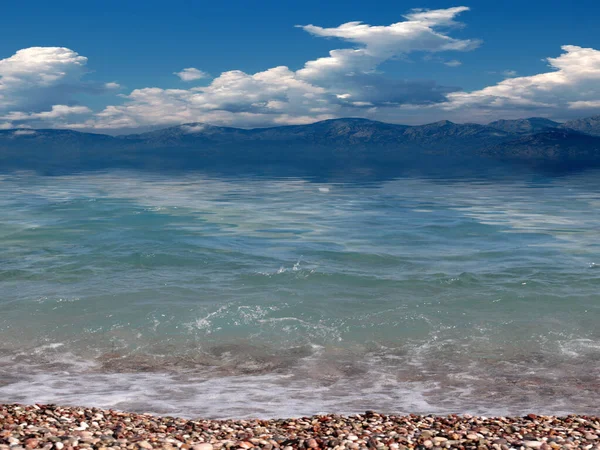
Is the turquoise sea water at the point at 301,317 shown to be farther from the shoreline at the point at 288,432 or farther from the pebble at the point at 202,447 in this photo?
the pebble at the point at 202,447

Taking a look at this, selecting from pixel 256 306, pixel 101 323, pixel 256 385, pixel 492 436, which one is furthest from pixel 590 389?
pixel 101 323

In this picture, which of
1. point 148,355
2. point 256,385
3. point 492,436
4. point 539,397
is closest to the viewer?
point 492,436

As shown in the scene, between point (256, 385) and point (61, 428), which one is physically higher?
point (61, 428)

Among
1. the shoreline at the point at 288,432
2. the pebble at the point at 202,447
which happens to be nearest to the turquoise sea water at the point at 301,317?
the shoreline at the point at 288,432

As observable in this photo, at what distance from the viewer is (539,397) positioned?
2184cm

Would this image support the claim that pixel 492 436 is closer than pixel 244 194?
Yes

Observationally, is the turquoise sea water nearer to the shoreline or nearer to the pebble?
the shoreline

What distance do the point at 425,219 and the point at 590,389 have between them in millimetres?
49811

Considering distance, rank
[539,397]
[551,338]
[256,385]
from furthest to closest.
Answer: [551,338]
[256,385]
[539,397]

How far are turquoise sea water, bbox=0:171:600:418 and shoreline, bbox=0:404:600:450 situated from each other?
3.20 metres

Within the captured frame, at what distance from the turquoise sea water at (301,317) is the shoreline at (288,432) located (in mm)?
3195

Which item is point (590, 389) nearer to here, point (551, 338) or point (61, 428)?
point (551, 338)

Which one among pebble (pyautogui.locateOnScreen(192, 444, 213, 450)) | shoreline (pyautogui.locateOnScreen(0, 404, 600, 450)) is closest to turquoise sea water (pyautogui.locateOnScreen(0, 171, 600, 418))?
shoreline (pyautogui.locateOnScreen(0, 404, 600, 450))

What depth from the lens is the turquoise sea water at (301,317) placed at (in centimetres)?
2247
